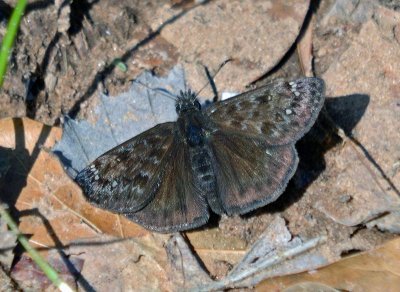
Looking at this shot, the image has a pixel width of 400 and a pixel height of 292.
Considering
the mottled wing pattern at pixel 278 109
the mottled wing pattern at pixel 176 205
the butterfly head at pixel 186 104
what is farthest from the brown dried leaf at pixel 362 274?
the butterfly head at pixel 186 104

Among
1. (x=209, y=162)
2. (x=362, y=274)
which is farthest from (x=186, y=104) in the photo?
(x=362, y=274)

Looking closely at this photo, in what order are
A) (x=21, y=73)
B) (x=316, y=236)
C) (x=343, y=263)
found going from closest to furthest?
(x=343, y=263)
(x=316, y=236)
(x=21, y=73)

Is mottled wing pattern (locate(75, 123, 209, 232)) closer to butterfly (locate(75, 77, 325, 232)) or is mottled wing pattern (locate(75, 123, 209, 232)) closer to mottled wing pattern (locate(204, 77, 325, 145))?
butterfly (locate(75, 77, 325, 232))

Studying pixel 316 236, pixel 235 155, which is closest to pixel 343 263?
pixel 316 236

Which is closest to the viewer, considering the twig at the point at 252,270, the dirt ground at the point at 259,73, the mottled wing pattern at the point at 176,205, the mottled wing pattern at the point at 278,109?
the mottled wing pattern at the point at 278,109

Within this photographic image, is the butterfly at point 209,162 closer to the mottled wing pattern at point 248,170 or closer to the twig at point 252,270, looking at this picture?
the mottled wing pattern at point 248,170

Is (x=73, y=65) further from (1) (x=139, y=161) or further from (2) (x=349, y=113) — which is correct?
(2) (x=349, y=113)

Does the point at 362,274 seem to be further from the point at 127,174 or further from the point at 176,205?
the point at 127,174
